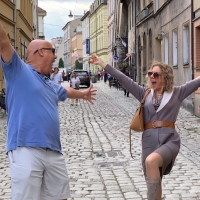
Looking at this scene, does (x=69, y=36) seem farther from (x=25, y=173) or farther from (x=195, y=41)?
(x=25, y=173)

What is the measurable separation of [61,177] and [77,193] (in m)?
2.46

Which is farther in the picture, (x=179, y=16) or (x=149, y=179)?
(x=179, y=16)

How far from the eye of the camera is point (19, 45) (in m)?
28.0

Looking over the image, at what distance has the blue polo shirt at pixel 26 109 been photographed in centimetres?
378

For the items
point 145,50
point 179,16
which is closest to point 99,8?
point 145,50

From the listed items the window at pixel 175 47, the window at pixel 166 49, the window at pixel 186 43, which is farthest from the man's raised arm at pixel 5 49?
the window at pixel 166 49

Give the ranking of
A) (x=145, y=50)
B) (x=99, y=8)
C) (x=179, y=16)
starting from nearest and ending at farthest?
1. (x=179, y=16)
2. (x=145, y=50)
3. (x=99, y=8)

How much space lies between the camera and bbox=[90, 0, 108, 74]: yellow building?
2963 inches

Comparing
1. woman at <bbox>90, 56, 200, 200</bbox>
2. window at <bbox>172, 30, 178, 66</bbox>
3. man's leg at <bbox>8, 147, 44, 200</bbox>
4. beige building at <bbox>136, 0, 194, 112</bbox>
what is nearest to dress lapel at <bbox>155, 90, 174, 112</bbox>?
woman at <bbox>90, 56, 200, 200</bbox>

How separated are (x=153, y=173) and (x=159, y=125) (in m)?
0.52

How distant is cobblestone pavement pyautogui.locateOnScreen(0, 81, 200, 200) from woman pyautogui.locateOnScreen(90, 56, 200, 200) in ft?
4.05

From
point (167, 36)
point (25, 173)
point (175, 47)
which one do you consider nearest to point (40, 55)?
point (25, 173)

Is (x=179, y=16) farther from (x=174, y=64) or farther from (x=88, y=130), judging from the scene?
(x=88, y=130)

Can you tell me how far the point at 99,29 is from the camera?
80.9 meters
